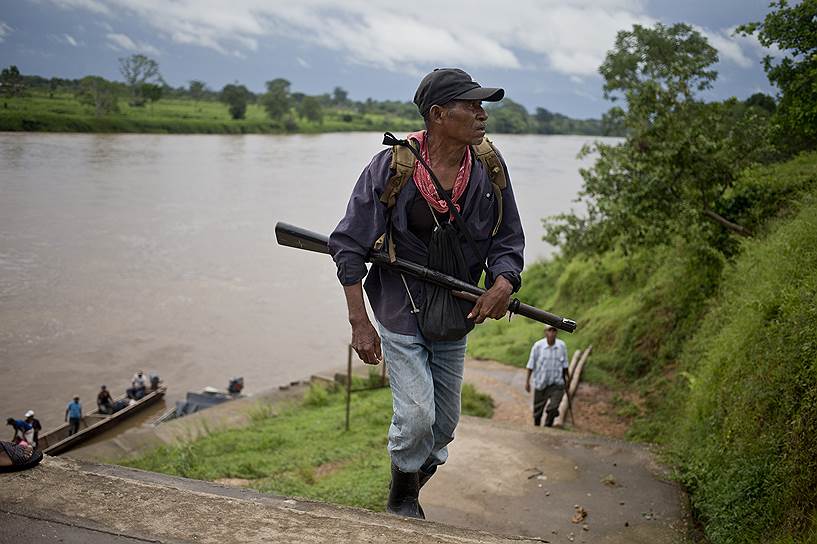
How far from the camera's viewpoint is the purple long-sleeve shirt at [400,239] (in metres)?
3.01

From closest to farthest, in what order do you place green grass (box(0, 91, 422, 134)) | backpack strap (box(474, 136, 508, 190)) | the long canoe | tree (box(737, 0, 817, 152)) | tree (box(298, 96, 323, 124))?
backpack strap (box(474, 136, 508, 190)), tree (box(737, 0, 817, 152)), the long canoe, green grass (box(0, 91, 422, 134)), tree (box(298, 96, 323, 124))

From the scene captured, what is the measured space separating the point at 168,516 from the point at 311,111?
70312 millimetres

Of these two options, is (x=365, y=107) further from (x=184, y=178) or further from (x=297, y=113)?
(x=184, y=178)

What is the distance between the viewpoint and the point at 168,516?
2.64m

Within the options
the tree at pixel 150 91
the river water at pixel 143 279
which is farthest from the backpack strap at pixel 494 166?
the tree at pixel 150 91

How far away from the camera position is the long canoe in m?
13.4

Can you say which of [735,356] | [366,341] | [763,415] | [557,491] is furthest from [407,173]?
[735,356]

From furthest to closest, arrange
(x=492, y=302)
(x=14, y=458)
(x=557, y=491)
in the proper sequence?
(x=557, y=491) < (x=492, y=302) < (x=14, y=458)

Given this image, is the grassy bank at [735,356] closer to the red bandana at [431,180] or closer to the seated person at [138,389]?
the red bandana at [431,180]

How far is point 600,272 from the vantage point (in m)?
15.7

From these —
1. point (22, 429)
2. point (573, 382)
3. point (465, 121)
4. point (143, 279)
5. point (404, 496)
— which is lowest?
point (22, 429)

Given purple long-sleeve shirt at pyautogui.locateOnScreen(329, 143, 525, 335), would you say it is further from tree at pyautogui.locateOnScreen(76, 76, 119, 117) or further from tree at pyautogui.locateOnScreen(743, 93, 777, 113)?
tree at pyautogui.locateOnScreen(76, 76, 119, 117)

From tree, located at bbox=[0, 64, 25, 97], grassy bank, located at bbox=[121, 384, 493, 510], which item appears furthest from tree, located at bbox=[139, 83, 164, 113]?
grassy bank, located at bbox=[121, 384, 493, 510]

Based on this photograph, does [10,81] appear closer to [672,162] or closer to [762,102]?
[672,162]
